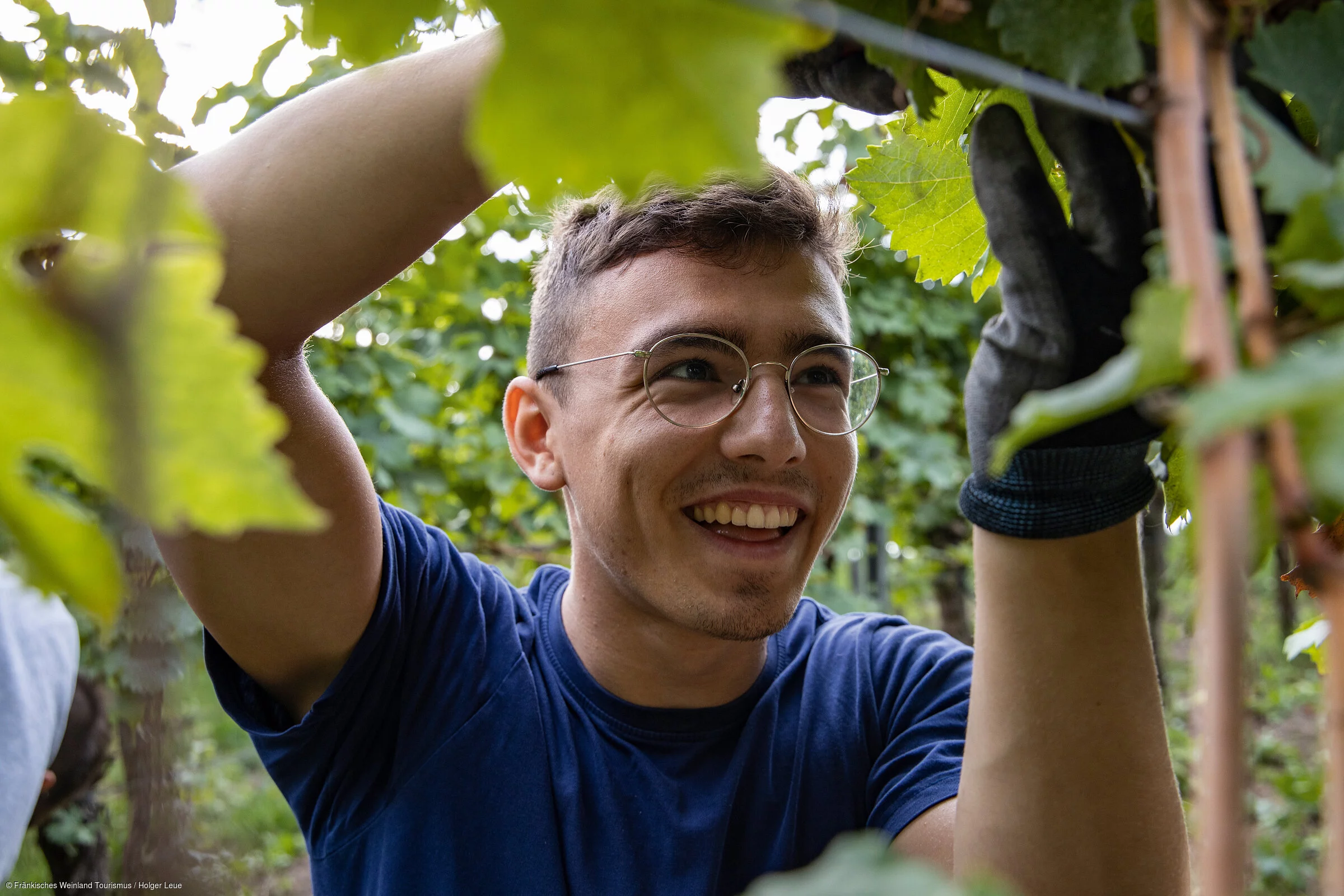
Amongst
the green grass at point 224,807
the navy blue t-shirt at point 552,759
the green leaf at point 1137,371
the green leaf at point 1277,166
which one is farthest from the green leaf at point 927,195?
the green grass at point 224,807

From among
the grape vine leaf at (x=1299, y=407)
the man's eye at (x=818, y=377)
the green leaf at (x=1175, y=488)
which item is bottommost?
the grape vine leaf at (x=1299, y=407)

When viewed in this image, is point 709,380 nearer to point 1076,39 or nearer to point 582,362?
point 582,362

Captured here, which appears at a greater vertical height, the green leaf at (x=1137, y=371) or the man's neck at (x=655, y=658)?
the green leaf at (x=1137, y=371)

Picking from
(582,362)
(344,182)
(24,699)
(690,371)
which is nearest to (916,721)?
(690,371)

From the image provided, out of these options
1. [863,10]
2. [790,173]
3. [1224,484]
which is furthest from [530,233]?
[1224,484]

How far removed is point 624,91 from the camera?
0.32 m

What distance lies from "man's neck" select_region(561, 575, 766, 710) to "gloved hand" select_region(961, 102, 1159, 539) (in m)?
0.83

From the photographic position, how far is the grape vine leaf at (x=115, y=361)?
0.27 meters

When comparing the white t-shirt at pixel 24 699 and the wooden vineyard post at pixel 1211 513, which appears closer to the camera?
the wooden vineyard post at pixel 1211 513

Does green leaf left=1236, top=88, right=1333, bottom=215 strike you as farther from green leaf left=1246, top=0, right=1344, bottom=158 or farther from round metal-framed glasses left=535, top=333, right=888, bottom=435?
round metal-framed glasses left=535, top=333, right=888, bottom=435

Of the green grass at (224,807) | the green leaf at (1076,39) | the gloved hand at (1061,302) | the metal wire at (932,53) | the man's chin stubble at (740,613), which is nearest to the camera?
the metal wire at (932,53)

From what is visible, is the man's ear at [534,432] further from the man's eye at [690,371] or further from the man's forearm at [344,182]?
the man's forearm at [344,182]

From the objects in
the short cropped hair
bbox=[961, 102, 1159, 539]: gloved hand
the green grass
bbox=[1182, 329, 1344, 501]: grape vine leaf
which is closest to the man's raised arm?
bbox=[961, 102, 1159, 539]: gloved hand

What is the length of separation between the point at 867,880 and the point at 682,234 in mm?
1334
